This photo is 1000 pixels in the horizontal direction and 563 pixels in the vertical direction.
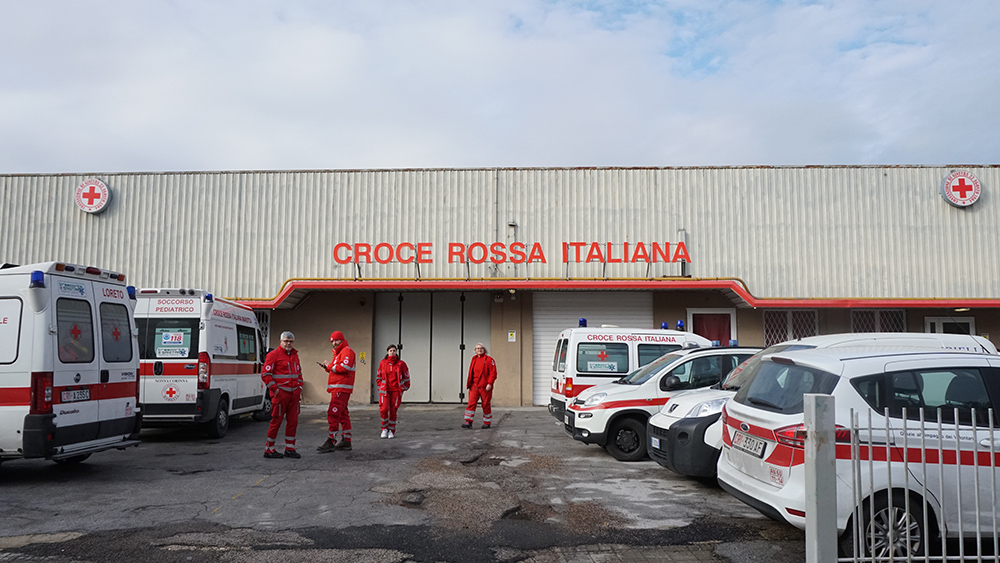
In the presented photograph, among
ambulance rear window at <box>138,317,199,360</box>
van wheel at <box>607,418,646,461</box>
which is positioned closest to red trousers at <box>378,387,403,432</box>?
ambulance rear window at <box>138,317,199,360</box>

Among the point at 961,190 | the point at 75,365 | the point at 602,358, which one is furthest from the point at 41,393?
the point at 961,190

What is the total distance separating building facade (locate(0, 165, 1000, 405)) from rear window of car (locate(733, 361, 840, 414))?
42.1ft

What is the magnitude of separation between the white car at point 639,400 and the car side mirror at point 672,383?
0.02 m

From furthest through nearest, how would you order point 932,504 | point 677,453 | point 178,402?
1. point 178,402
2. point 677,453
3. point 932,504

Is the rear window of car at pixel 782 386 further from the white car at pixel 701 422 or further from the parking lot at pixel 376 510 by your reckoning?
the parking lot at pixel 376 510

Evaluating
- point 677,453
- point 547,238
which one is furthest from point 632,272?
point 677,453

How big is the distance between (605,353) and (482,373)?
9.02ft

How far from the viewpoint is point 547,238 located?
19.3 metres

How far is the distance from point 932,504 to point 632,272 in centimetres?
1435

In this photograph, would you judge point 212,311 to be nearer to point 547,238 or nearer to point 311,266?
point 311,266

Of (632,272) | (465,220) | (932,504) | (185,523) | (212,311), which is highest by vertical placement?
(465,220)

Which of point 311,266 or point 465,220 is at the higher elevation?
point 465,220

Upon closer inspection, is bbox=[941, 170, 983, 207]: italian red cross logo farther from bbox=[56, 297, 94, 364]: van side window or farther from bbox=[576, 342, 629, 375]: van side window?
bbox=[56, 297, 94, 364]: van side window

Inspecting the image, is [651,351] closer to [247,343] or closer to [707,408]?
[707,408]
